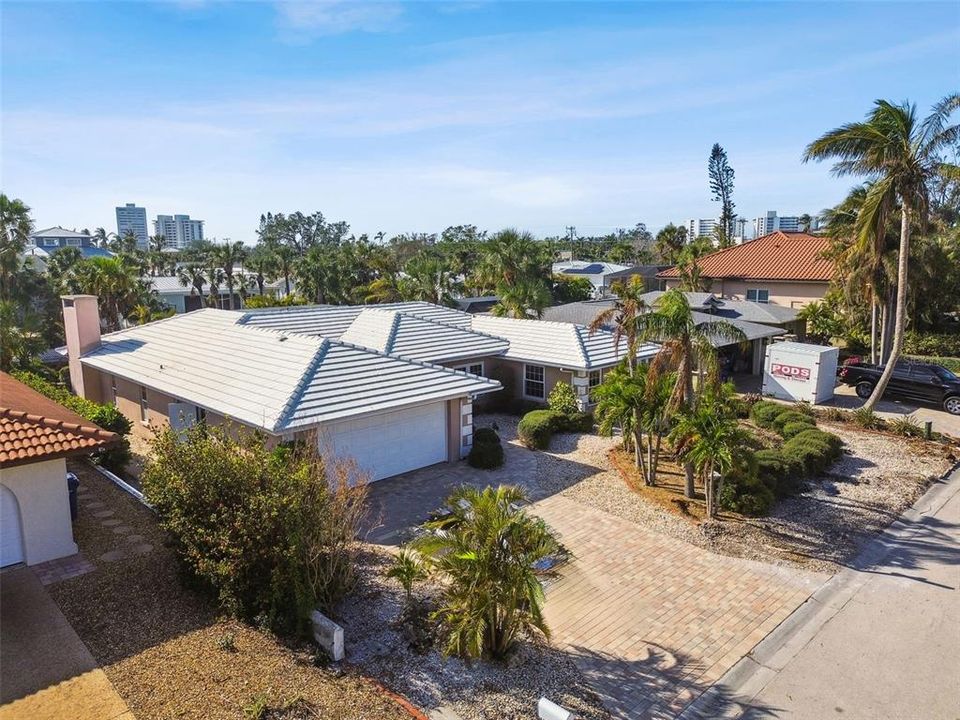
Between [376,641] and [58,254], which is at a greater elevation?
[58,254]

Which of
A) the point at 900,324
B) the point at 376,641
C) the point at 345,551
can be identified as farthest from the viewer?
the point at 900,324

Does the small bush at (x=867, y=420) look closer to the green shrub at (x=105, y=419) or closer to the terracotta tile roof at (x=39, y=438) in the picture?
the terracotta tile roof at (x=39, y=438)

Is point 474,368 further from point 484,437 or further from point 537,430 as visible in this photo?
point 484,437

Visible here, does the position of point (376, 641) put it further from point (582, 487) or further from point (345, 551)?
point (582, 487)

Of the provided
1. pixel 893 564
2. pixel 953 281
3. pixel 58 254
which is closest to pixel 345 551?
pixel 893 564

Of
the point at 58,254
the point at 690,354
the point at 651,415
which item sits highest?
the point at 58,254

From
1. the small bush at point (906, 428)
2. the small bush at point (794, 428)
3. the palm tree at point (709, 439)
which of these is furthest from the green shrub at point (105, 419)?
the small bush at point (906, 428)

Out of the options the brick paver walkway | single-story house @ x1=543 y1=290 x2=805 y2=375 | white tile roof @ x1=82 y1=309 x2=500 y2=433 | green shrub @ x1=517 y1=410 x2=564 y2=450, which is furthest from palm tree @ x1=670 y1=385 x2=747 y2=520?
single-story house @ x1=543 y1=290 x2=805 y2=375
